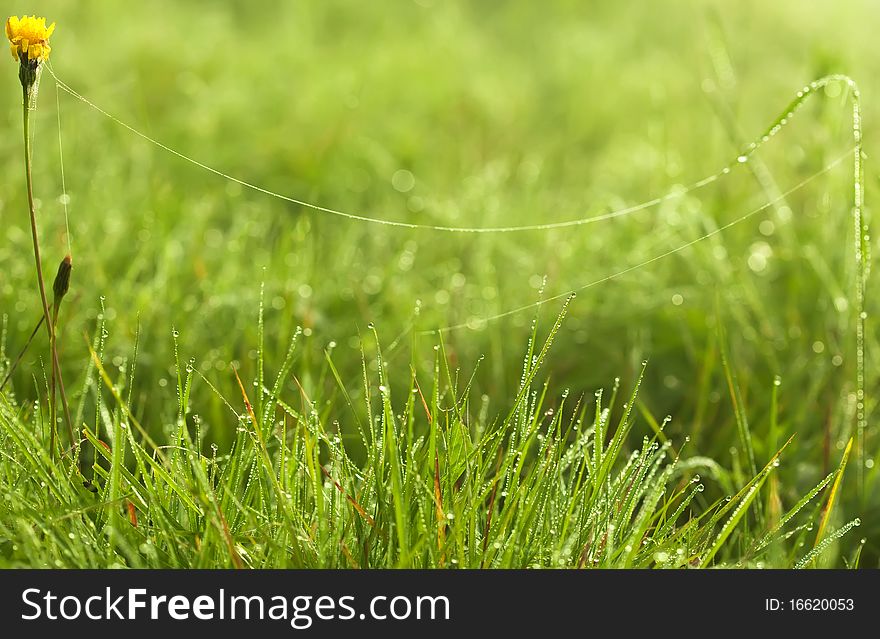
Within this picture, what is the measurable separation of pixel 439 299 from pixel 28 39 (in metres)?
0.96

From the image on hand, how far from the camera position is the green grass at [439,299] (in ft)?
3.01

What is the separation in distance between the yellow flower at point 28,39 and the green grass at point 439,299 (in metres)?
0.29

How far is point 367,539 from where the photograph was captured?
905mm

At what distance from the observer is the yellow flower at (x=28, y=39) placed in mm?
879

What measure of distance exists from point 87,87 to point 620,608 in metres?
2.44

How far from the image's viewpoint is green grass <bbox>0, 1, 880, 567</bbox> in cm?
92

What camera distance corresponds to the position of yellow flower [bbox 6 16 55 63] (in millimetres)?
879

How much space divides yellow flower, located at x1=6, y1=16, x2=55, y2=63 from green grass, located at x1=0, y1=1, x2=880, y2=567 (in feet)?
0.95

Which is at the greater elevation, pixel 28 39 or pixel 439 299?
pixel 28 39

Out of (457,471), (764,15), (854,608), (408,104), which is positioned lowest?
(854,608)

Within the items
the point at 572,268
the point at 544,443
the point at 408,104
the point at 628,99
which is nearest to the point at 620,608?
the point at 544,443

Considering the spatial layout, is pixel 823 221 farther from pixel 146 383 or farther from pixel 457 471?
pixel 146 383

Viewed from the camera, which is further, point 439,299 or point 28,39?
point 439,299

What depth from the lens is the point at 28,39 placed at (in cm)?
89
